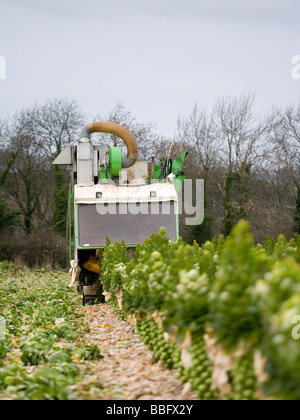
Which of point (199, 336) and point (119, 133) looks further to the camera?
point (119, 133)

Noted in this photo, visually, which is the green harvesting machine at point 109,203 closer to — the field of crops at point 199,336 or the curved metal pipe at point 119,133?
the curved metal pipe at point 119,133

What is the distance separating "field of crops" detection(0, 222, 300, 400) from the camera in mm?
3289

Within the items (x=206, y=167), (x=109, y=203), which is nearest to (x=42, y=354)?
(x=109, y=203)

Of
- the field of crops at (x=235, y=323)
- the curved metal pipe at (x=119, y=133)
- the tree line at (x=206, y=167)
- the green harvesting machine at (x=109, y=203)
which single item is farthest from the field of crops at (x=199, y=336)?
the tree line at (x=206, y=167)

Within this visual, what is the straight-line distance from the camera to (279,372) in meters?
3.09

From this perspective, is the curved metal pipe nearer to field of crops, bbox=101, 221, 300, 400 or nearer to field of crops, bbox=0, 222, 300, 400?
field of crops, bbox=0, 222, 300, 400

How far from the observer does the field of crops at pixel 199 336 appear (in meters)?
3.29

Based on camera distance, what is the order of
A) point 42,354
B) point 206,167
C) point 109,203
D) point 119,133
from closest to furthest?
1. point 42,354
2. point 109,203
3. point 119,133
4. point 206,167

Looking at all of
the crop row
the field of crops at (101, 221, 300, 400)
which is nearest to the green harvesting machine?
the crop row

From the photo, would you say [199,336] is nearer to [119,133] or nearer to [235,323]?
[235,323]

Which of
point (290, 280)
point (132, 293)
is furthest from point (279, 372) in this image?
point (132, 293)

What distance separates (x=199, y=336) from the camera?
4.58 metres
